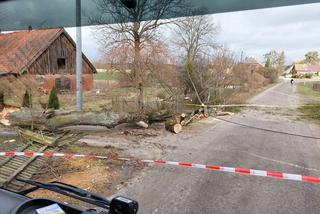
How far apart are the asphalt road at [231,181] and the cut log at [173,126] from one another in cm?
42

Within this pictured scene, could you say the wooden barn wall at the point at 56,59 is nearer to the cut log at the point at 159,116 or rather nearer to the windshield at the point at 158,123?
the windshield at the point at 158,123

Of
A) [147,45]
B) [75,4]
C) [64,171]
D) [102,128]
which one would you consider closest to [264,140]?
[147,45]

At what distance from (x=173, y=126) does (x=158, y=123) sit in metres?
0.94

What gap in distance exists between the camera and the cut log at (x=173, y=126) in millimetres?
6525

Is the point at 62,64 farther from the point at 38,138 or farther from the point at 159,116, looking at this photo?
the point at 38,138

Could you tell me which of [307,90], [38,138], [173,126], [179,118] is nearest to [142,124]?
[173,126]

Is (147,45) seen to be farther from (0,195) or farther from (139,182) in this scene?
(0,195)

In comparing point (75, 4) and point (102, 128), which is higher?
point (75, 4)

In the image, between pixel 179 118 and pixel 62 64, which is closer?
pixel 179 118

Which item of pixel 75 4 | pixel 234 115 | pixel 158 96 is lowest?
pixel 234 115

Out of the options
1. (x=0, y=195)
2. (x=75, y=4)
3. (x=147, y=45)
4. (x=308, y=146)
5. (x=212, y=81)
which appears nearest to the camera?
(x=0, y=195)

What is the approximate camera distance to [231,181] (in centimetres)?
330

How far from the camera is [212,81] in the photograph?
29.7 ft

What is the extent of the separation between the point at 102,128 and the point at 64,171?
2.69m
